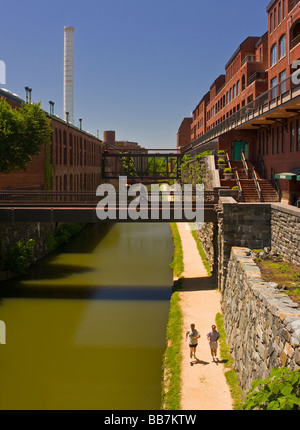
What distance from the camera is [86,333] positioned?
17.9 metres

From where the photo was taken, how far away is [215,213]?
22281 mm

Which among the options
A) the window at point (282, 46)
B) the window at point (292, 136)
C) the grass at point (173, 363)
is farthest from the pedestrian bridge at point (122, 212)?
the window at point (282, 46)

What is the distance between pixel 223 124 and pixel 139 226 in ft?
60.7

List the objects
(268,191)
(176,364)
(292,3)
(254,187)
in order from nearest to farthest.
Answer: (176,364) → (268,191) → (292,3) → (254,187)

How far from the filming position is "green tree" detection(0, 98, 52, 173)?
26.5 m

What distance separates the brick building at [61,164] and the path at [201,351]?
16.0m

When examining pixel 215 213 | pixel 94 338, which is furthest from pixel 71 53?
pixel 94 338

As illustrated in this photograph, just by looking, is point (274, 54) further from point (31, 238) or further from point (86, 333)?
point (86, 333)

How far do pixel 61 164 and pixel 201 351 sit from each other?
3227cm

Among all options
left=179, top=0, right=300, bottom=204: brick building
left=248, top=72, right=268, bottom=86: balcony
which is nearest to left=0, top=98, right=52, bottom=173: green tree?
left=179, top=0, right=300, bottom=204: brick building

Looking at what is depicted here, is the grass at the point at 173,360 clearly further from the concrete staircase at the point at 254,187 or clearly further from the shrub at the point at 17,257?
the shrub at the point at 17,257

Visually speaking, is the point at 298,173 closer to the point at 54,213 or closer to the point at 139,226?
the point at 54,213

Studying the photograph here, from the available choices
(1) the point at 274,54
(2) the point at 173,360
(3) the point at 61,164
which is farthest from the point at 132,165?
(2) the point at 173,360
